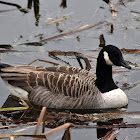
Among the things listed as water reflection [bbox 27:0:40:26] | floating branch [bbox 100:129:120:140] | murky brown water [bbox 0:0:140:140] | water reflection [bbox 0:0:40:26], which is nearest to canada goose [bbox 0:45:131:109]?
murky brown water [bbox 0:0:140:140]

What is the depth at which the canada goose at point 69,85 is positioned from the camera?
1005 cm

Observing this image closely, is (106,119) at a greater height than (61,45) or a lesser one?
lesser

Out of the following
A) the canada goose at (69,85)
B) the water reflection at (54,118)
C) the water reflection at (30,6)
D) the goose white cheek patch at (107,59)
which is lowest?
the water reflection at (54,118)

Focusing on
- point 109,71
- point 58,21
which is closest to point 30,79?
point 109,71

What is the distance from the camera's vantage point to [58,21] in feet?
43.8

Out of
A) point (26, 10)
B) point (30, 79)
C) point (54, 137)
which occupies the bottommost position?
point (54, 137)

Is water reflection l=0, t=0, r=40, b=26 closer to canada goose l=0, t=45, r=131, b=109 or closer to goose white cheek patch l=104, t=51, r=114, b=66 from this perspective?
canada goose l=0, t=45, r=131, b=109

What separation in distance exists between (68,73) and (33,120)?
51.1 inches

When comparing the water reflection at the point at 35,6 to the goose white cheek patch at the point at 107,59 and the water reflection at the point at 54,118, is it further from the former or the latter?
the water reflection at the point at 54,118

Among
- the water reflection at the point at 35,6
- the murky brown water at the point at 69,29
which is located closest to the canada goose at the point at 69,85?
the murky brown water at the point at 69,29

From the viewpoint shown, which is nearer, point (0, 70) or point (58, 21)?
point (0, 70)

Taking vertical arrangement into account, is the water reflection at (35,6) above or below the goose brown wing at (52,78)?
above

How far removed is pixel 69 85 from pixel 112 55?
1.06 metres

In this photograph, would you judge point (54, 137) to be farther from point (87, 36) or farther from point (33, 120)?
point (87, 36)
